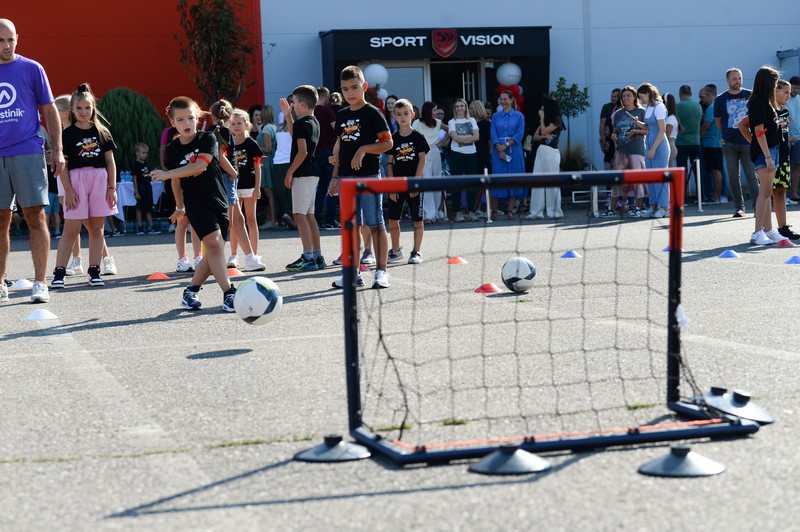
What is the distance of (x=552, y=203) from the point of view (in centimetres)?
1992

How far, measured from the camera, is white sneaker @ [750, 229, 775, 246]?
Result: 13.0m

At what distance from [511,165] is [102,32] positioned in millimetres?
8850

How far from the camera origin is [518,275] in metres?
9.12

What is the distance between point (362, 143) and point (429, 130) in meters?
8.98

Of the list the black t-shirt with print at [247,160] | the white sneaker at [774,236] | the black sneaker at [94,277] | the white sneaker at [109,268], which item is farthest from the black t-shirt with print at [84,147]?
the white sneaker at [774,236]

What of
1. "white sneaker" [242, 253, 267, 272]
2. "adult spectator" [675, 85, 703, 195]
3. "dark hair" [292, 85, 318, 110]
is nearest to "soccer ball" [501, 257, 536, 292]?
"dark hair" [292, 85, 318, 110]

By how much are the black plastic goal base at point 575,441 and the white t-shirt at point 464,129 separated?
15476 mm

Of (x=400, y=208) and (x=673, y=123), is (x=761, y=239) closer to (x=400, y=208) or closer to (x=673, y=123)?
(x=400, y=208)

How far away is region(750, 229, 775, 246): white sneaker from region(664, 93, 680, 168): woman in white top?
6685mm

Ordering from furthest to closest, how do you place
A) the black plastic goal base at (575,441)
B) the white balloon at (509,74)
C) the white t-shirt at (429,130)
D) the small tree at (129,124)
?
the white balloon at (509,74) < the small tree at (129,124) < the white t-shirt at (429,130) < the black plastic goal base at (575,441)

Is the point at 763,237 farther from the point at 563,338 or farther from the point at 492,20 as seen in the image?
the point at 492,20

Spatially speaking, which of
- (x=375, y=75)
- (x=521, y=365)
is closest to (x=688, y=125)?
(x=375, y=75)

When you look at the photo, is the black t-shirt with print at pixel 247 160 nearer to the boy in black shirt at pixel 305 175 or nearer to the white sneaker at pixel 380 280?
the boy in black shirt at pixel 305 175

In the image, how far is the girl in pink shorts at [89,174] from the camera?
444 inches
